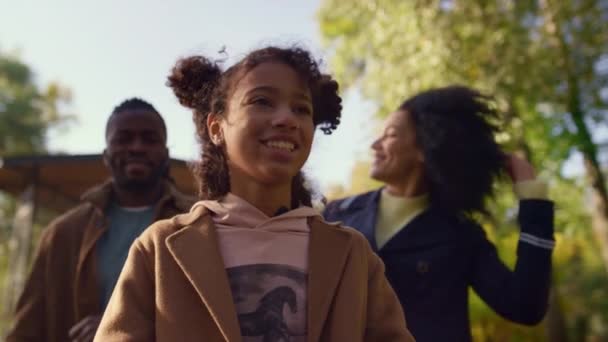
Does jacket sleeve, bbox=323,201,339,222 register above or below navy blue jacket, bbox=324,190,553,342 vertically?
above

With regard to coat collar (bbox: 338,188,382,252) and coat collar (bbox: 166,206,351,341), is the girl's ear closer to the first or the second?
coat collar (bbox: 166,206,351,341)

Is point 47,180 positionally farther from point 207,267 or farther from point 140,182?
point 207,267

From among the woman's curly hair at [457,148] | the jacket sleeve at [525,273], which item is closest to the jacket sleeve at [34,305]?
the woman's curly hair at [457,148]

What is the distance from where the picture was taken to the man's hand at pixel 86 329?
245cm

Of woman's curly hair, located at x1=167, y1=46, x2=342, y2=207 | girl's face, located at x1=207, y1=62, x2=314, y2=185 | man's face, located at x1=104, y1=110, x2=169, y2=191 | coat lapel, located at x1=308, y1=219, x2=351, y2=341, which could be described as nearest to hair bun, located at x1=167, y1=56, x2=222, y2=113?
woman's curly hair, located at x1=167, y1=46, x2=342, y2=207

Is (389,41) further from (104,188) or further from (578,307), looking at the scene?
(578,307)

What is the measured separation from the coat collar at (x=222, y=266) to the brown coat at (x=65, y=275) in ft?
3.81

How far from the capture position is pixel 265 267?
1.75 meters

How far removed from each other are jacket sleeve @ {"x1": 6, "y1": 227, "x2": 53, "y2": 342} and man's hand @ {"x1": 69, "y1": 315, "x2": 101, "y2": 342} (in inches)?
17.0

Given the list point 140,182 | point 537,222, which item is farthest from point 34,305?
point 537,222

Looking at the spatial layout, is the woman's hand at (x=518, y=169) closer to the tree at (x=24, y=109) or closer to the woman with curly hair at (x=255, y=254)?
the woman with curly hair at (x=255, y=254)

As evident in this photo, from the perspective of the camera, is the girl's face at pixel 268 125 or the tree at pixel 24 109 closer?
the girl's face at pixel 268 125

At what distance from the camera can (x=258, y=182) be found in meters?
1.91

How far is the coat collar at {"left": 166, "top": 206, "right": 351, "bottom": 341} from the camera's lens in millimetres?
1626
